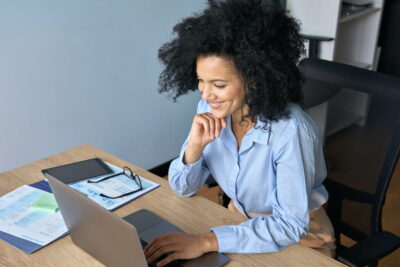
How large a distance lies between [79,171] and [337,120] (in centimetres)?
86

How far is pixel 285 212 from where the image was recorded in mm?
1178

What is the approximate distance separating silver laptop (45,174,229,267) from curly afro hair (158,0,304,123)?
423mm

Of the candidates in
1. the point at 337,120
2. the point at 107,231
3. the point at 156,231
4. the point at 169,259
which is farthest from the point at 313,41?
the point at 107,231

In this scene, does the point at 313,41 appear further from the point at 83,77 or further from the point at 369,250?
the point at 369,250

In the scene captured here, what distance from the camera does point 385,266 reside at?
7.05 feet

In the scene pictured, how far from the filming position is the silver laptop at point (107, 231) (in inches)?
34.9

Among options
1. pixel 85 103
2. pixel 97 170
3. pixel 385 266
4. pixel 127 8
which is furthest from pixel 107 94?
pixel 385 266

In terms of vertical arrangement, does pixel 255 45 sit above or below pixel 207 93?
above

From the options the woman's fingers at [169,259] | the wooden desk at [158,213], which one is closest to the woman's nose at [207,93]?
the wooden desk at [158,213]

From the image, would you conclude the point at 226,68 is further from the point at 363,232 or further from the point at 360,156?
the point at 363,232

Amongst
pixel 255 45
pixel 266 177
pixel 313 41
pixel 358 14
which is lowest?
pixel 266 177

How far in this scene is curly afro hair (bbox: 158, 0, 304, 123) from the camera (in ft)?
3.80

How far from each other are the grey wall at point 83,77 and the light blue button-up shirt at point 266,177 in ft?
3.37

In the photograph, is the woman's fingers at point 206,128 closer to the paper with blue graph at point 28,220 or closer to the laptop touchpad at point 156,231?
the laptop touchpad at point 156,231
